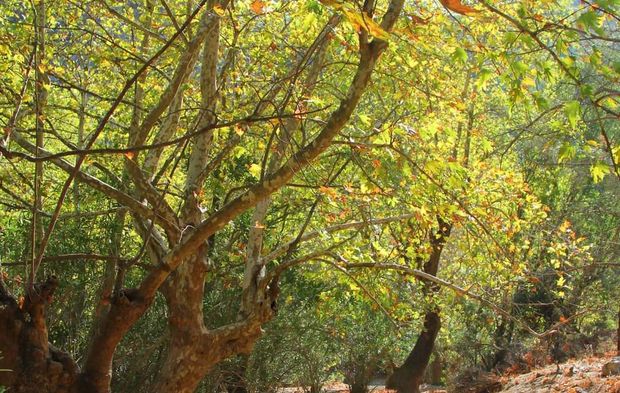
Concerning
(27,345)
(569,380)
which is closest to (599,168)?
(27,345)

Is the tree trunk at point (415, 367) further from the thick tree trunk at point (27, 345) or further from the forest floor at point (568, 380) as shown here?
the thick tree trunk at point (27, 345)

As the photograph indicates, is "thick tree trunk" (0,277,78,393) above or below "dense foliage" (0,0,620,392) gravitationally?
below

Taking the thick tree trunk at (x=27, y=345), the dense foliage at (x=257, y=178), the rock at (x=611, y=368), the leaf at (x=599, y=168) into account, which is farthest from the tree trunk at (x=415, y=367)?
the leaf at (x=599, y=168)

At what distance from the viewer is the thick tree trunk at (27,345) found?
176 inches

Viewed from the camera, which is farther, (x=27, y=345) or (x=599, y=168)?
(x=27, y=345)

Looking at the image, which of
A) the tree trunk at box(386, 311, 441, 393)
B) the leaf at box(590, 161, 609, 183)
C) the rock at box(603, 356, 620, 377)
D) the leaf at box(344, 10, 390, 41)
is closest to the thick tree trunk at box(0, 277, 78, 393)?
the leaf at box(344, 10, 390, 41)

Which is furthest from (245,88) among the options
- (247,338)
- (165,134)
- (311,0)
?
(311,0)

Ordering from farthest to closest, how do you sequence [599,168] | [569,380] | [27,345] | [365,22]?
1. [569,380]
2. [27,345]
3. [599,168]
4. [365,22]

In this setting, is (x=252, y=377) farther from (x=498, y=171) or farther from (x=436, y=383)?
(x=436, y=383)

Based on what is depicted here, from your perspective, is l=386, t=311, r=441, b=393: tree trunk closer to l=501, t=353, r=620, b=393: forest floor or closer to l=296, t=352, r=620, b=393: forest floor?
l=296, t=352, r=620, b=393: forest floor

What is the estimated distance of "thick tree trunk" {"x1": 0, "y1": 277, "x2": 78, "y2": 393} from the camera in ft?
14.7

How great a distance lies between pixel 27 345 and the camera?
459cm

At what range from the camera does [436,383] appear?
21.9 metres

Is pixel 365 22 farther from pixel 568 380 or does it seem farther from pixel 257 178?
pixel 568 380
